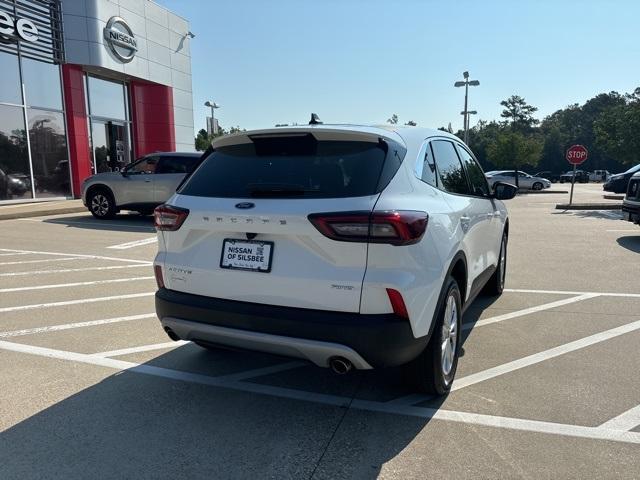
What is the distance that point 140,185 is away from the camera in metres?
13.2

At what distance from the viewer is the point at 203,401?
11.1ft

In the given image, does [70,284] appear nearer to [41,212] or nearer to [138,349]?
[138,349]

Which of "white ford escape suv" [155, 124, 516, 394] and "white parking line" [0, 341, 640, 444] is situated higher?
"white ford escape suv" [155, 124, 516, 394]

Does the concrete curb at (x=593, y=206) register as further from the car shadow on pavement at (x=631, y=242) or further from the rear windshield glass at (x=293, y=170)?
the rear windshield glass at (x=293, y=170)

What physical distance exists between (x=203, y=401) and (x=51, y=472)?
3.26 feet

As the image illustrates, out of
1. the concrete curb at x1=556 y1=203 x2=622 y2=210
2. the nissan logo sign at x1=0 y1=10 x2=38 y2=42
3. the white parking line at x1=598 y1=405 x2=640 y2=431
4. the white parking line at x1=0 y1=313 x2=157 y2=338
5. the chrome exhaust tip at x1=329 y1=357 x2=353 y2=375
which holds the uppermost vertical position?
the nissan logo sign at x1=0 y1=10 x2=38 y2=42

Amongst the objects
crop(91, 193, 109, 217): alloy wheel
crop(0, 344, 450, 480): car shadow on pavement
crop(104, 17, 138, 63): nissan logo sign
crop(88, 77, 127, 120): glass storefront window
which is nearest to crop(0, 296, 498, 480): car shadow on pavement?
crop(0, 344, 450, 480): car shadow on pavement

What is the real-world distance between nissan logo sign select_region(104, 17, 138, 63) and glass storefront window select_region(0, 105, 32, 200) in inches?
170

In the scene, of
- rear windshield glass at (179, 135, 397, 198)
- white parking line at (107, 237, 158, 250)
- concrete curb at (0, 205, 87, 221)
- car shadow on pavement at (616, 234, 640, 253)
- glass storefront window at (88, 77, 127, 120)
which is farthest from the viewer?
glass storefront window at (88, 77, 127, 120)

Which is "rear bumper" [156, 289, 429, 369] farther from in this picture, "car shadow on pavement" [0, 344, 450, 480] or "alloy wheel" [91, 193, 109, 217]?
"alloy wheel" [91, 193, 109, 217]

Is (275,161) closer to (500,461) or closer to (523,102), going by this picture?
(500,461)

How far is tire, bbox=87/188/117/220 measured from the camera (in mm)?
13438

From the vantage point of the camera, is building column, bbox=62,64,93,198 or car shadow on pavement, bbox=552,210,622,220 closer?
car shadow on pavement, bbox=552,210,622,220

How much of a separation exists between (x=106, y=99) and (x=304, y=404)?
20.5 m
